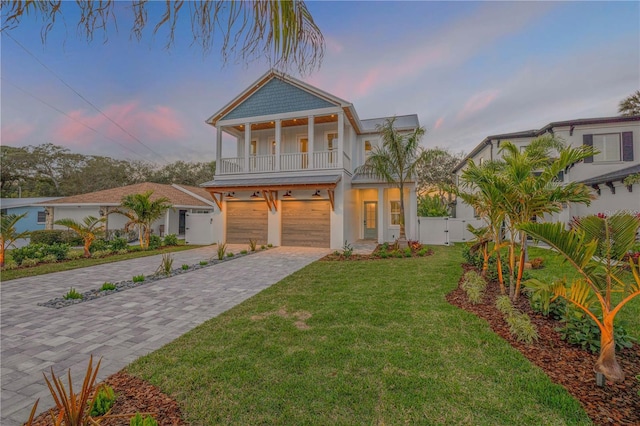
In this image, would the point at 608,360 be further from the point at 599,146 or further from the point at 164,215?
the point at 164,215

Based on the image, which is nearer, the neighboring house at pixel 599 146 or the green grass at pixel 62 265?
the green grass at pixel 62 265

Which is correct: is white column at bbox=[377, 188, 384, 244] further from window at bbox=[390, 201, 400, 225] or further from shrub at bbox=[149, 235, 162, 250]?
shrub at bbox=[149, 235, 162, 250]

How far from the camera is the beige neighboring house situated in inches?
587

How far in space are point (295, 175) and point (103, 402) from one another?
11384 mm

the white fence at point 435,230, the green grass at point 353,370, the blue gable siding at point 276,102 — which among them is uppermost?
the blue gable siding at point 276,102

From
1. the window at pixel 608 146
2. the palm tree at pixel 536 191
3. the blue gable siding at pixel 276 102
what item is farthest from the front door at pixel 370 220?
the window at pixel 608 146

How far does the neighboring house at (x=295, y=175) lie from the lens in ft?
40.9

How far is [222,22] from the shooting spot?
1.38 meters

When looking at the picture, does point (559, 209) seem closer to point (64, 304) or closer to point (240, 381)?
point (240, 381)

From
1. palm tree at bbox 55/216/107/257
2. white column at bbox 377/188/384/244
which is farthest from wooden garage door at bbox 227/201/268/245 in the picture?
white column at bbox 377/188/384/244

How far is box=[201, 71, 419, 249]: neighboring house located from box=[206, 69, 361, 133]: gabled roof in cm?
5

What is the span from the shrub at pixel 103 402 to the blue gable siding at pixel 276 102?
1245 centimetres

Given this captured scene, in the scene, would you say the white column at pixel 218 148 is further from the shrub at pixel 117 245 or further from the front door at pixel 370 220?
the front door at pixel 370 220

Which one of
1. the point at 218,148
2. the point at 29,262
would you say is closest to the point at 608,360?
the point at 29,262
